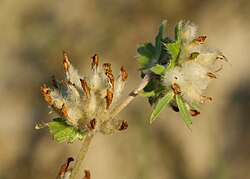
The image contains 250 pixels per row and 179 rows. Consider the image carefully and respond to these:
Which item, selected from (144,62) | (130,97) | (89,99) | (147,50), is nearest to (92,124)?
(89,99)

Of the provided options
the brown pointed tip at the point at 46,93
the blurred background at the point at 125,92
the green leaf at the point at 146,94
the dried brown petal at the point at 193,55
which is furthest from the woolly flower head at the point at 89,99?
the blurred background at the point at 125,92

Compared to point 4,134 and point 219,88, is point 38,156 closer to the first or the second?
point 4,134

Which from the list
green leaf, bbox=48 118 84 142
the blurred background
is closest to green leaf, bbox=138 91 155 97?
green leaf, bbox=48 118 84 142

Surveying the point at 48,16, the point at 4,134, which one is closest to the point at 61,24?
the point at 48,16

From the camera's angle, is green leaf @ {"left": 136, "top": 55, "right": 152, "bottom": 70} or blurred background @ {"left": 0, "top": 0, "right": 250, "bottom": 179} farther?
blurred background @ {"left": 0, "top": 0, "right": 250, "bottom": 179}

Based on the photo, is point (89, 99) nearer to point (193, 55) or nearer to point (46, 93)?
point (46, 93)

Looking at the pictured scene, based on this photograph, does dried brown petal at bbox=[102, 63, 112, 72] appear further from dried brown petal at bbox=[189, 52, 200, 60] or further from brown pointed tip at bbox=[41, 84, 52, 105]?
dried brown petal at bbox=[189, 52, 200, 60]
